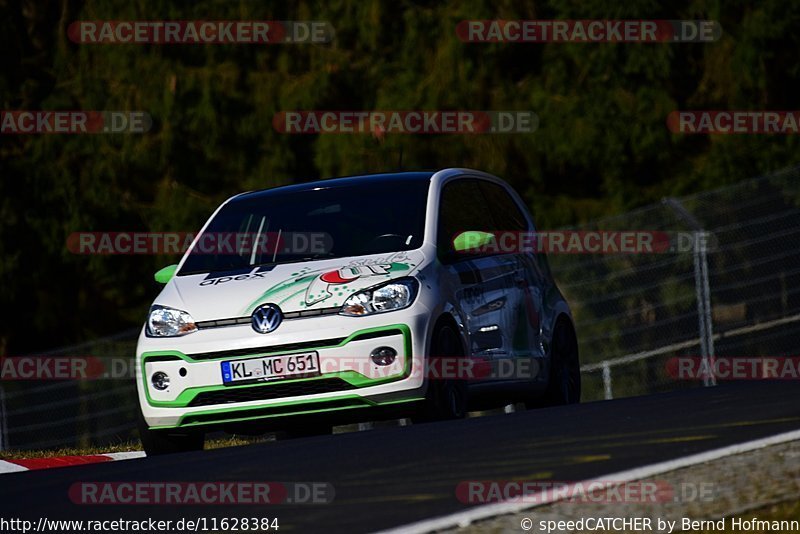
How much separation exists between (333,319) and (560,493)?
12.7 ft

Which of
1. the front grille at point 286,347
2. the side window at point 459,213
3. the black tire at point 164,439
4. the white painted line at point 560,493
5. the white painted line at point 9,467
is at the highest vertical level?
the side window at point 459,213

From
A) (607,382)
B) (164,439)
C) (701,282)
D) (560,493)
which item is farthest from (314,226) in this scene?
(607,382)

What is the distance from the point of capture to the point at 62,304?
28.7 metres

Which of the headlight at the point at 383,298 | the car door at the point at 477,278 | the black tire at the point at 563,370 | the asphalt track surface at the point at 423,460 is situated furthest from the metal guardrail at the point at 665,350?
the asphalt track surface at the point at 423,460

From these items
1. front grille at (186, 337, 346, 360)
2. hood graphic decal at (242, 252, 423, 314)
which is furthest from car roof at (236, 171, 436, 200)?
front grille at (186, 337, 346, 360)

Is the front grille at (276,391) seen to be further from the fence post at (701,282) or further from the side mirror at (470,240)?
the fence post at (701,282)

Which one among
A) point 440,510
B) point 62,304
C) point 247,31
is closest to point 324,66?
point 247,31

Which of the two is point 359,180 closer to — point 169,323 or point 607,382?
point 169,323

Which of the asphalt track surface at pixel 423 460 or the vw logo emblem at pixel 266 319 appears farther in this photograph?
the vw logo emblem at pixel 266 319

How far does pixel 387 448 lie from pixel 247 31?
22.3 metres

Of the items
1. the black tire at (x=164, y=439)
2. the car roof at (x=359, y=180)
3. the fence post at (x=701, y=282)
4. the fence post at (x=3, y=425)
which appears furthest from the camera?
the fence post at (x=3, y=425)

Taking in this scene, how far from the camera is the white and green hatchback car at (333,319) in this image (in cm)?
888

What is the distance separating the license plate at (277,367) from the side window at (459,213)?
43.4 inches

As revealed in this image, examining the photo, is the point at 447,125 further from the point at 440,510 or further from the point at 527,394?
the point at 440,510
